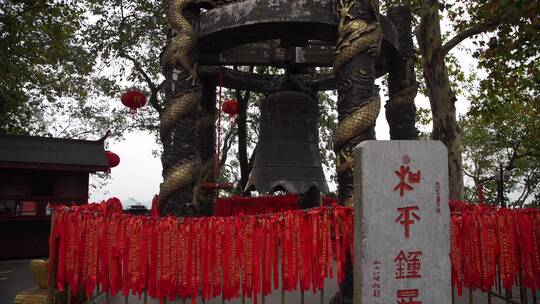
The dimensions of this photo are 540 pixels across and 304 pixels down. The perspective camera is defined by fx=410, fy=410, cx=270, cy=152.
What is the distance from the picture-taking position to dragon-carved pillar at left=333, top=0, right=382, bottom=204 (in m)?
5.53

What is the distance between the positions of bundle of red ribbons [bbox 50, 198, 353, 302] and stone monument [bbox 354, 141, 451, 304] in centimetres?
81

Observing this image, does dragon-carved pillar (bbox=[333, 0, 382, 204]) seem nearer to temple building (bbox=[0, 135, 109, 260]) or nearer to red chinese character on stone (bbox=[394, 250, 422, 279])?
red chinese character on stone (bbox=[394, 250, 422, 279])

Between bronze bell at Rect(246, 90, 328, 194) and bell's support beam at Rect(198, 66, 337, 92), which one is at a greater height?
bell's support beam at Rect(198, 66, 337, 92)

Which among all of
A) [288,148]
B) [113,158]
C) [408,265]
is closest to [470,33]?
[288,148]

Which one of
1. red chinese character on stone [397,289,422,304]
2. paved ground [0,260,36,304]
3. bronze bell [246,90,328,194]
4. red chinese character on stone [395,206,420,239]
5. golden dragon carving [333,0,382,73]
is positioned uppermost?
golden dragon carving [333,0,382,73]

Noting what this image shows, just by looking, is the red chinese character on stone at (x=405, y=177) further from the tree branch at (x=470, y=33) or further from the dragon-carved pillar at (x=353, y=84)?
the tree branch at (x=470, y=33)

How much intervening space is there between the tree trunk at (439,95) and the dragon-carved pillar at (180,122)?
695 cm

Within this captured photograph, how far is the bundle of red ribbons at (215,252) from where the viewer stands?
15.2 feet

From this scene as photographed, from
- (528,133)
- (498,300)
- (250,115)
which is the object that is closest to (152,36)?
(250,115)

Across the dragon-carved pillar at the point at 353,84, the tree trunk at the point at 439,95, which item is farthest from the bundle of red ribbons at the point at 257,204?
the dragon-carved pillar at the point at 353,84

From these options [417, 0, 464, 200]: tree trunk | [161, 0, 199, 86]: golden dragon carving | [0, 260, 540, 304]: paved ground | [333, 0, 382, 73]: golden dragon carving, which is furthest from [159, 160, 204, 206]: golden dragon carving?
[417, 0, 464, 200]: tree trunk

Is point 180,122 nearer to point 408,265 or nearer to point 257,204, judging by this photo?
point 408,265

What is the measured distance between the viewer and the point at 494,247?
16.7ft

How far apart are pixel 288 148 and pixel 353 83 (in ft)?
8.36
